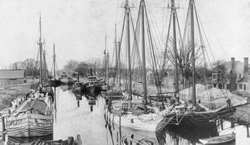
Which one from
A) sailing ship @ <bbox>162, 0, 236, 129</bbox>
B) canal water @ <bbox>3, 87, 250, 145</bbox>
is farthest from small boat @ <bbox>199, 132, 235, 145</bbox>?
sailing ship @ <bbox>162, 0, 236, 129</bbox>

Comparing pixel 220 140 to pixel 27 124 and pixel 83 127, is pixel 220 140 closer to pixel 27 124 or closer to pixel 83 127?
pixel 83 127

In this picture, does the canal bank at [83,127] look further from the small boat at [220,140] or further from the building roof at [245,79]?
the building roof at [245,79]

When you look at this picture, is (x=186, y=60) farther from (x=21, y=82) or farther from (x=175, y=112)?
(x=21, y=82)

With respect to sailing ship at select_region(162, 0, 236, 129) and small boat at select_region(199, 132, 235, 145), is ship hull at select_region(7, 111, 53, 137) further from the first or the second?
small boat at select_region(199, 132, 235, 145)

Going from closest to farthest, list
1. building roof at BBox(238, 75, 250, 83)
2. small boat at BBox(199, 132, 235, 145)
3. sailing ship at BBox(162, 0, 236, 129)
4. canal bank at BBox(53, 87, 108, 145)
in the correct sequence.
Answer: small boat at BBox(199, 132, 235, 145) < sailing ship at BBox(162, 0, 236, 129) < canal bank at BBox(53, 87, 108, 145) < building roof at BBox(238, 75, 250, 83)

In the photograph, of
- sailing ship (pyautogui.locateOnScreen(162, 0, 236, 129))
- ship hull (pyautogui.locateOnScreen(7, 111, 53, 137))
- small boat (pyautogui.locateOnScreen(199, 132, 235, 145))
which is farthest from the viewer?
sailing ship (pyautogui.locateOnScreen(162, 0, 236, 129))

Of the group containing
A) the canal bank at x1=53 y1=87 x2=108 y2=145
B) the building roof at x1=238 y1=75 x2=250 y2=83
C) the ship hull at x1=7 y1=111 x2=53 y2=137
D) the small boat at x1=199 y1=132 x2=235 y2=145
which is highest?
the building roof at x1=238 y1=75 x2=250 y2=83

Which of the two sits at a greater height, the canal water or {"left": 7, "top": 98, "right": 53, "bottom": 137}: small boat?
{"left": 7, "top": 98, "right": 53, "bottom": 137}: small boat

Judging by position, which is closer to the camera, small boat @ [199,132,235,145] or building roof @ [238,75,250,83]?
small boat @ [199,132,235,145]

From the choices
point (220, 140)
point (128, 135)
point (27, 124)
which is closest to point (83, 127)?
point (128, 135)

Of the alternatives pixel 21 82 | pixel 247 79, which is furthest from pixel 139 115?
pixel 21 82

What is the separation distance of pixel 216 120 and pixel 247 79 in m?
7.77

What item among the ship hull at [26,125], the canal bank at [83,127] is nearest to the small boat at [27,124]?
the ship hull at [26,125]

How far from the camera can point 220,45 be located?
14.7m
